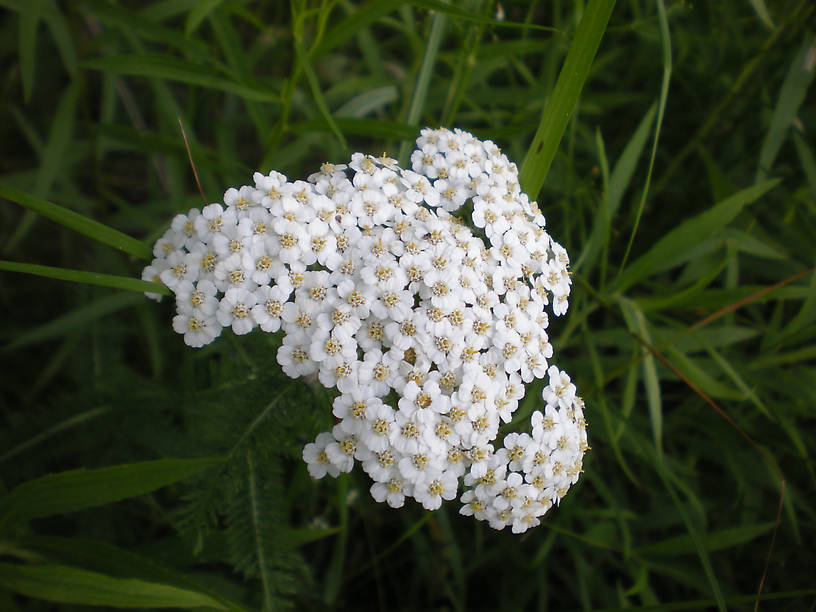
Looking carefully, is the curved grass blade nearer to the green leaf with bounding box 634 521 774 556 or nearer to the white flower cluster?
the white flower cluster

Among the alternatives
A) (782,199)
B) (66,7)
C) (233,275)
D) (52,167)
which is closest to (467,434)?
(233,275)

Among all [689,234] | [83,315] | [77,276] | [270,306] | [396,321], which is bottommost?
[396,321]

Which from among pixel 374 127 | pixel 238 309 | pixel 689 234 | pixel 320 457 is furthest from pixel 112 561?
pixel 689 234

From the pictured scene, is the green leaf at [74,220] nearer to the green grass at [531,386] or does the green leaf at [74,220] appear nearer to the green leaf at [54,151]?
the green grass at [531,386]

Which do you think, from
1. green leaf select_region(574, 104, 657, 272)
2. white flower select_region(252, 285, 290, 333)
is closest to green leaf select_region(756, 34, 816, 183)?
green leaf select_region(574, 104, 657, 272)

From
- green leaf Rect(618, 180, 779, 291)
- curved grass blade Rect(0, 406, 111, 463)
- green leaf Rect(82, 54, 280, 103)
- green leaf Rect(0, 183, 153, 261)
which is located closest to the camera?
green leaf Rect(0, 183, 153, 261)

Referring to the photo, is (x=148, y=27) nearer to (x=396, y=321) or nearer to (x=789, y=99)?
(x=396, y=321)

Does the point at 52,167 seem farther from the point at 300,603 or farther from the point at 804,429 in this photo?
the point at 804,429
